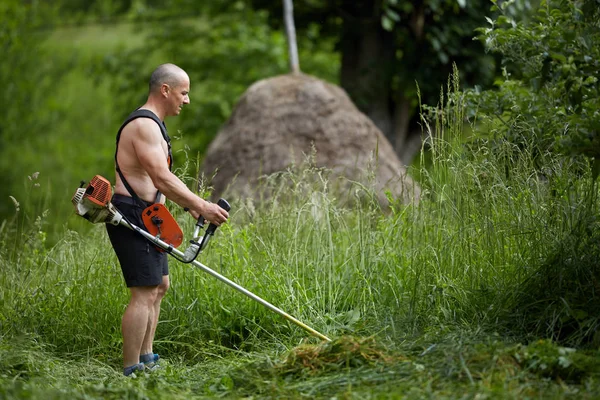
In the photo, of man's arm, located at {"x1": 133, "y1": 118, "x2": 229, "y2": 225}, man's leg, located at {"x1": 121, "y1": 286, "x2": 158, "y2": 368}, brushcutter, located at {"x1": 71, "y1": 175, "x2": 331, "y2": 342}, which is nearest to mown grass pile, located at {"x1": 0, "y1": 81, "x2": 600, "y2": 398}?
man's leg, located at {"x1": 121, "y1": 286, "x2": 158, "y2": 368}

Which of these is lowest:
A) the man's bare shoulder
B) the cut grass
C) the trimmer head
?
the cut grass

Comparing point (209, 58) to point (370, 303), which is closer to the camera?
point (370, 303)

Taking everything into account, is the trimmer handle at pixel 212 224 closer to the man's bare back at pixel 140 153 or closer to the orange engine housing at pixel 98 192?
the man's bare back at pixel 140 153

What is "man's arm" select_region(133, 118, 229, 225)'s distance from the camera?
16.3 ft

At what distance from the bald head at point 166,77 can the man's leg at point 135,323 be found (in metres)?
1.18

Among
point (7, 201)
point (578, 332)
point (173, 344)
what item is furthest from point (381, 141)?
point (7, 201)

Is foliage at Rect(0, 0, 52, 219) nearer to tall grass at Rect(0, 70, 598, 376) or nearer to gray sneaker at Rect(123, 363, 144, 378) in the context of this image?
tall grass at Rect(0, 70, 598, 376)

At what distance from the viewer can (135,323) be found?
5086mm

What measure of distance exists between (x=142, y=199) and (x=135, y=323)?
0.71 meters

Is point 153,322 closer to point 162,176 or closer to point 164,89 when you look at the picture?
point 162,176

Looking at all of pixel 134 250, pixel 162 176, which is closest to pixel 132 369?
pixel 134 250

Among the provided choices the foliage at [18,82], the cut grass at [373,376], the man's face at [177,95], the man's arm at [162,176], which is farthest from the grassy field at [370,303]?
the foliage at [18,82]

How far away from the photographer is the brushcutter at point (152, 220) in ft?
16.1

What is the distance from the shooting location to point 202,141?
15570mm
